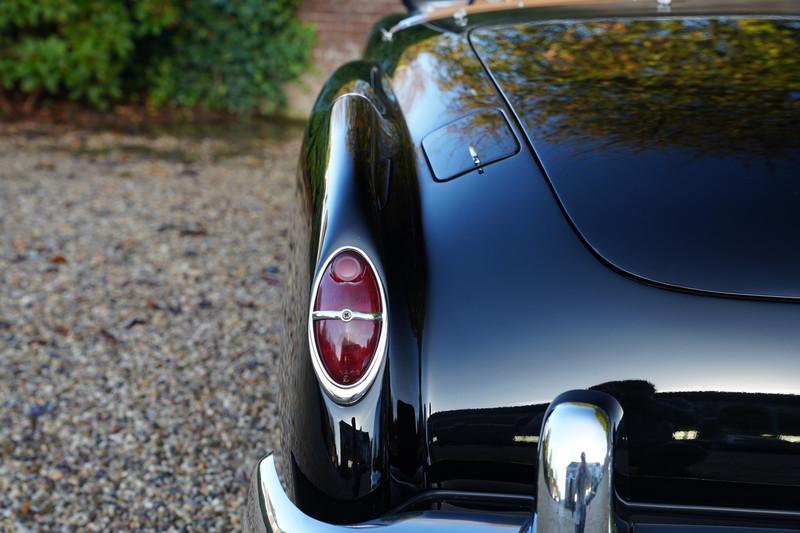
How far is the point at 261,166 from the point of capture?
621cm

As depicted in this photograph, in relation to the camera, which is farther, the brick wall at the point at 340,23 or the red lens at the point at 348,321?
the brick wall at the point at 340,23

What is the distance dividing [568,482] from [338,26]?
639 cm

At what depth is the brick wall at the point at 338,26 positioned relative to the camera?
7.16 meters

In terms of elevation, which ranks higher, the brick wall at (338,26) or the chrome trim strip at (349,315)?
the brick wall at (338,26)

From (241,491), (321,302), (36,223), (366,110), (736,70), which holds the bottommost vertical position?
(241,491)

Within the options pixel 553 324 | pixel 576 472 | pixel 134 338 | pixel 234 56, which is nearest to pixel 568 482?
pixel 576 472

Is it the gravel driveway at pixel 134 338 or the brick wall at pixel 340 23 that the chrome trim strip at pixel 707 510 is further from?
the brick wall at pixel 340 23

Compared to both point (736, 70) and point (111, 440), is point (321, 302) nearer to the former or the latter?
point (736, 70)

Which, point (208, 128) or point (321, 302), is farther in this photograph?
point (208, 128)

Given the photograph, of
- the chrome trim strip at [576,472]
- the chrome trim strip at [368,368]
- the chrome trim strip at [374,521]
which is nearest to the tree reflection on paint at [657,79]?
the chrome trim strip at [368,368]

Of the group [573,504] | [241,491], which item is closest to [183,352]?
[241,491]

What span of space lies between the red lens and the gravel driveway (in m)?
1.19

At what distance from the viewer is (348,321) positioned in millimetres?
1478

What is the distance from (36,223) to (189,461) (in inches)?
101
